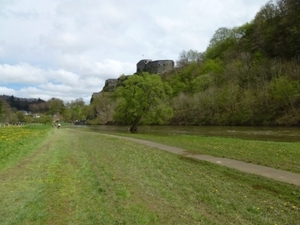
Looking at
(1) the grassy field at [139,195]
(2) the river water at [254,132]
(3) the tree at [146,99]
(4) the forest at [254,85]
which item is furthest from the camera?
(4) the forest at [254,85]

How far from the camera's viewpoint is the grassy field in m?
5.60

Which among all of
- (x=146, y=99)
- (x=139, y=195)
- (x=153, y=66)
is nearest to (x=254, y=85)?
(x=146, y=99)

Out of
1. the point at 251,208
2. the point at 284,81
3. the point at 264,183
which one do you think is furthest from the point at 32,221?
the point at 284,81

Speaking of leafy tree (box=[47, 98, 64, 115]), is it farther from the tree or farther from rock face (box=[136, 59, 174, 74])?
the tree


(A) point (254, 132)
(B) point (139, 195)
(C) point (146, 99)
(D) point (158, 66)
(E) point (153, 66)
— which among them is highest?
(E) point (153, 66)

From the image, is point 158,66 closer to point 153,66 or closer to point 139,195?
point 153,66

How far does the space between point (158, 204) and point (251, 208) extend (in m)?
2.12

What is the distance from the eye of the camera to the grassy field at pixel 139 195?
560 centimetres

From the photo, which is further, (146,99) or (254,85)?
(254,85)

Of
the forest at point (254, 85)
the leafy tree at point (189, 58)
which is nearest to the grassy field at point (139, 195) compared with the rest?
the forest at point (254, 85)

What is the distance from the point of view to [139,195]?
23.3 ft

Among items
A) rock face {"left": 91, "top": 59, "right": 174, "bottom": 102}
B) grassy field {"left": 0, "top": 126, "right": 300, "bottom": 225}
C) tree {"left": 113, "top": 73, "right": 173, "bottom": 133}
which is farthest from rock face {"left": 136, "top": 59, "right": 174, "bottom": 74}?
grassy field {"left": 0, "top": 126, "right": 300, "bottom": 225}

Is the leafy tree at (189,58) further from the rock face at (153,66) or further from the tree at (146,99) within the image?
the tree at (146,99)

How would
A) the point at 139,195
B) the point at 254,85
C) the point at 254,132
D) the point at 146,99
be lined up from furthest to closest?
the point at 254,85
the point at 146,99
the point at 254,132
the point at 139,195
